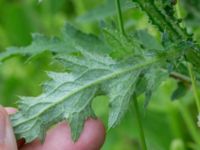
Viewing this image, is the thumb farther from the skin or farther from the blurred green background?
the blurred green background

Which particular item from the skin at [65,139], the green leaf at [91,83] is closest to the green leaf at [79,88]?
the green leaf at [91,83]

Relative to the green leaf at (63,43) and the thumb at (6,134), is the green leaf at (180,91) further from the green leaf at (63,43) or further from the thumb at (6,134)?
the thumb at (6,134)

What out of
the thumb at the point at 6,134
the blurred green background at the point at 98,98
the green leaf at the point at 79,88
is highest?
the green leaf at the point at 79,88

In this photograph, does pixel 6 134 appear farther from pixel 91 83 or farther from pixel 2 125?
pixel 91 83

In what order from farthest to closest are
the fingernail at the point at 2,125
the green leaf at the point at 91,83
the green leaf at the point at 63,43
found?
the green leaf at the point at 63,43 → the fingernail at the point at 2,125 → the green leaf at the point at 91,83

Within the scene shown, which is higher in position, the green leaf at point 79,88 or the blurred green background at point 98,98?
the green leaf at point 79,88

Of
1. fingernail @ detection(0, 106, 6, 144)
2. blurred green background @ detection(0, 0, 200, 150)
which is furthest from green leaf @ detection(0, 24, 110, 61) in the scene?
fingernail @ detection(0, 106, 6, 144)
